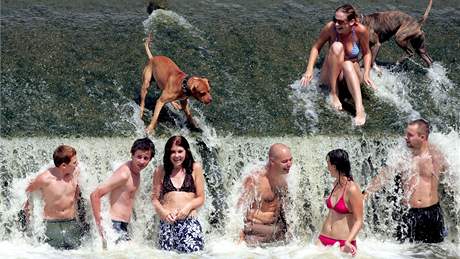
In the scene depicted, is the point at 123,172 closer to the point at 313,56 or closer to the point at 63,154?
the point at 63,154

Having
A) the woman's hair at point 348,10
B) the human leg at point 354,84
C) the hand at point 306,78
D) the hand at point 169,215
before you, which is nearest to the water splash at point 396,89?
the human leg at point 354,84

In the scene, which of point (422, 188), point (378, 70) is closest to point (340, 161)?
point (422, 188)

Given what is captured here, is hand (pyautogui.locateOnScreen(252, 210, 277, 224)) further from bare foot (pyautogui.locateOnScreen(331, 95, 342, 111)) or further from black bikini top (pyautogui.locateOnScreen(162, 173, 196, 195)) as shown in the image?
bare foot (pyautogui.locateOnScreen(331, 95, 342, 111))

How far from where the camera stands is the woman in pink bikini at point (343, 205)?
308 inches

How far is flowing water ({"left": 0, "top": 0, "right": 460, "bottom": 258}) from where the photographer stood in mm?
8664

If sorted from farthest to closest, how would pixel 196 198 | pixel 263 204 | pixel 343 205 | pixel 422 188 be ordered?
pixel 422 188 → pixel 263 204 → pixel 196 198 → pixel 343 205

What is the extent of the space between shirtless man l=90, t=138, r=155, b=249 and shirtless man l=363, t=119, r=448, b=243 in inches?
85.9

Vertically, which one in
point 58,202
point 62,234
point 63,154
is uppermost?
point 63,154

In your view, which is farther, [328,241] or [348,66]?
[348,66]

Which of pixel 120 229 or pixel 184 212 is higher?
pixel 184 212

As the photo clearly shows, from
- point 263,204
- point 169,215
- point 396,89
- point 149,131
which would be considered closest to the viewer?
point 169,215

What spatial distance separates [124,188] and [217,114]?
2021 mm

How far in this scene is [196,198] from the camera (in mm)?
8148

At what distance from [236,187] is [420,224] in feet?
5.62
